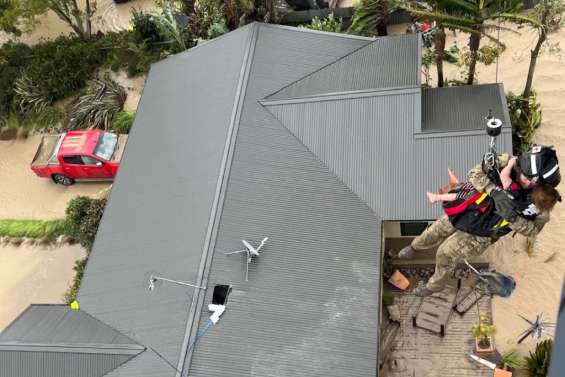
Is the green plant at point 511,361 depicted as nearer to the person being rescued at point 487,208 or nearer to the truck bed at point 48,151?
the person being rescued at point 487,208

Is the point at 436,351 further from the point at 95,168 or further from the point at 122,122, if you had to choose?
the point at 122,122

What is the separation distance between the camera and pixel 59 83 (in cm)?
2430

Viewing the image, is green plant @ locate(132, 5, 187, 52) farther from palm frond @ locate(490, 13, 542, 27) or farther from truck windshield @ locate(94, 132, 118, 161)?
palm frond @ locate(490, 13, 542, 27)

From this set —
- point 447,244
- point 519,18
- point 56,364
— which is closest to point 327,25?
point 519,18

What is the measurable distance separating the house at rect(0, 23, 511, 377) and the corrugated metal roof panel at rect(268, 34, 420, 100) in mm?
57

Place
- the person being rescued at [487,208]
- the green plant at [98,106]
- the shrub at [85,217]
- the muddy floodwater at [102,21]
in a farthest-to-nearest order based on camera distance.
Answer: the muddy floodwater at [102,21], the green plant at [98,106], the shrub at [85,217], the person being rescued at [487,208]

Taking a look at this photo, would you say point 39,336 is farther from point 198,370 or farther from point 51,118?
point 51,118

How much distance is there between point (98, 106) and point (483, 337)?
652 inches

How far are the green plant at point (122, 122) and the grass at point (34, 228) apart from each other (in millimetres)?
4163

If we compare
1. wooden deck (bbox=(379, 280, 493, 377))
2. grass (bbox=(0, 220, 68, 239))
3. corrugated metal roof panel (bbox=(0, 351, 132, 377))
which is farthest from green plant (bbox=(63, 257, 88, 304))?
wooden deck (bbox=(379, 280, 493, 377))

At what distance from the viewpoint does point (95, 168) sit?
811 inches

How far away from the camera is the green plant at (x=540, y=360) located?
1331cm

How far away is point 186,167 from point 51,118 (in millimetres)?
10789

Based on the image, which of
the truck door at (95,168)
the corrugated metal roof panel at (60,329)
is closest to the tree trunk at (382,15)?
the truck door at (95,168)
